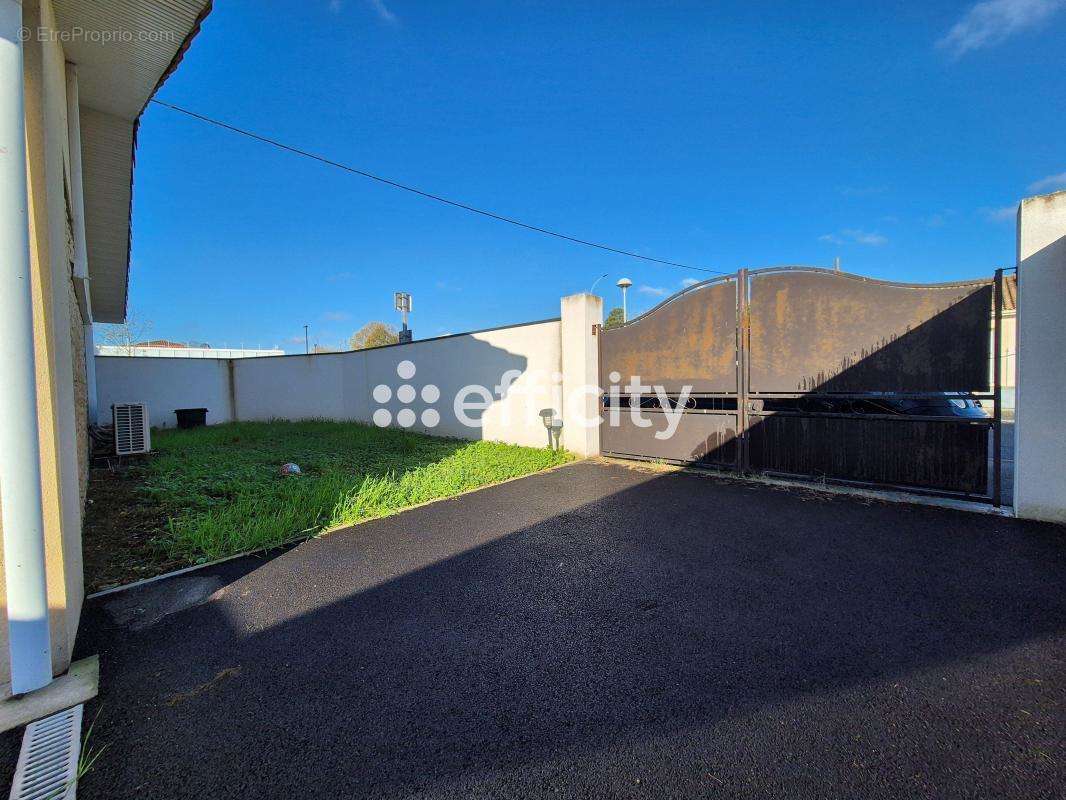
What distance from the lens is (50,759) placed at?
1257 mm

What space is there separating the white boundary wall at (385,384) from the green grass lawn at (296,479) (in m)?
0.67

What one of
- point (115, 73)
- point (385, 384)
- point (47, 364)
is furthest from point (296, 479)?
point (385, 384)

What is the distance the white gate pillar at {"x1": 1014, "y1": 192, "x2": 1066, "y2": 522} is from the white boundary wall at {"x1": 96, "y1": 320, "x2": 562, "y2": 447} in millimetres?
4731

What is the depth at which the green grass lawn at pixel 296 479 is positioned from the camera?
124 inches

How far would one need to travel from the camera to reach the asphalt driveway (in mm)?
1197

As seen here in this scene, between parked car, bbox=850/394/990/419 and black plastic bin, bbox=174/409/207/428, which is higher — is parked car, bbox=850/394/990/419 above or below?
above

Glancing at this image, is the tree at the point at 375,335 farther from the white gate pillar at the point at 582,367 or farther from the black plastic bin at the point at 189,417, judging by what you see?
the white gate pillar at the point at 582,367

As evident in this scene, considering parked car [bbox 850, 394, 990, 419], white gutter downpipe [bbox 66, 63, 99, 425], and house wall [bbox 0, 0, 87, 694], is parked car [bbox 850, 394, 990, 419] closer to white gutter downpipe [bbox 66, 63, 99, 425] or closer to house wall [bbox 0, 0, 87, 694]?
house wall [bbox 0, 0, 87, 694]

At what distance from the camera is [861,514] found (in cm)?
342

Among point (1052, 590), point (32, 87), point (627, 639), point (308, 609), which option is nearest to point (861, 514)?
point (1052, 590)

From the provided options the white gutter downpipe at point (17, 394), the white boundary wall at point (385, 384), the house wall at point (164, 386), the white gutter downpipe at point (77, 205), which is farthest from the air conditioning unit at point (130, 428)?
the white gutter downpipe at point (17, 394)

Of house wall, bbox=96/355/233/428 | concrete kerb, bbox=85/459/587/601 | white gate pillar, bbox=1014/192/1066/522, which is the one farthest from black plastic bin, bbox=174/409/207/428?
white gate pillar, bbox=1014/192/1066/522

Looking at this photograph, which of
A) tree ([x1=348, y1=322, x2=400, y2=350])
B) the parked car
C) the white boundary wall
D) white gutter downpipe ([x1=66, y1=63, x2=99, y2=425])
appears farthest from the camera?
tree ([x1=348, y1=322, x2=400, y2=350])

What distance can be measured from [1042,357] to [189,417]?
1442 centimetres
